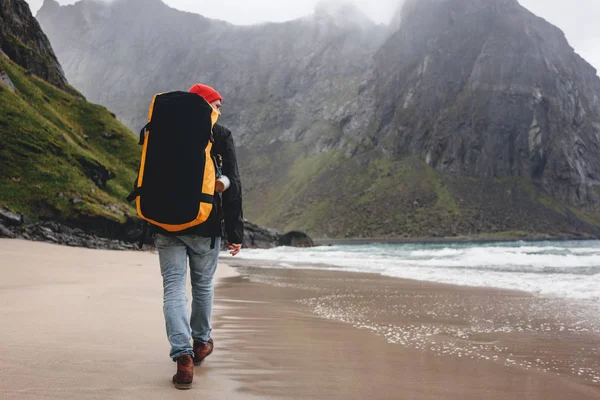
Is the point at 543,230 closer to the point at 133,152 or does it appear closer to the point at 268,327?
the point at 133,152

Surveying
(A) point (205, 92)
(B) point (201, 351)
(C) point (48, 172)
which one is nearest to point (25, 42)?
(C) point (48, 172)

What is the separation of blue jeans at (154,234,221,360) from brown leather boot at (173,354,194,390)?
72mm

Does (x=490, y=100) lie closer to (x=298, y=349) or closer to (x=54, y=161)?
(x=54, y=161)

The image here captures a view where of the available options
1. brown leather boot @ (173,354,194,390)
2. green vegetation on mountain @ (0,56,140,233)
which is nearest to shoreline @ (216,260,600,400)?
brown leather boot @ (173,354,194,390)

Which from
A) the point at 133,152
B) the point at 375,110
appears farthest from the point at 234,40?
the point at 133,152

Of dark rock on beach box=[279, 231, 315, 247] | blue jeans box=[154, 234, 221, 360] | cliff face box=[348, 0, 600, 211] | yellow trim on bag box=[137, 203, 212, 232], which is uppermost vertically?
cliff face box=[348, 0, 600, 211]

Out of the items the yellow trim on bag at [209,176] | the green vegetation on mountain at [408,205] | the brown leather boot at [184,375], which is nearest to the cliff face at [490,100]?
the green vegetation on mountain at [408,205]

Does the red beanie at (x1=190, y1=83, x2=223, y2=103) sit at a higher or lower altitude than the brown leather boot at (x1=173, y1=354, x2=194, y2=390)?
higher

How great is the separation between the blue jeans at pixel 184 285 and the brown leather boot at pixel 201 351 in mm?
35

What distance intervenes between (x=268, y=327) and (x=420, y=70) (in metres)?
136

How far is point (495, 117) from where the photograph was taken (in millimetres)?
116812

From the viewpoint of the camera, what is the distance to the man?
120 inches

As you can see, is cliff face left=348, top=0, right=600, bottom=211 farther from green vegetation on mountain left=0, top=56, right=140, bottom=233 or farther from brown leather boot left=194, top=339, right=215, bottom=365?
brown leather boot left=194, top=339, right=215, bottom=365

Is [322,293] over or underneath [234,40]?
underneath
